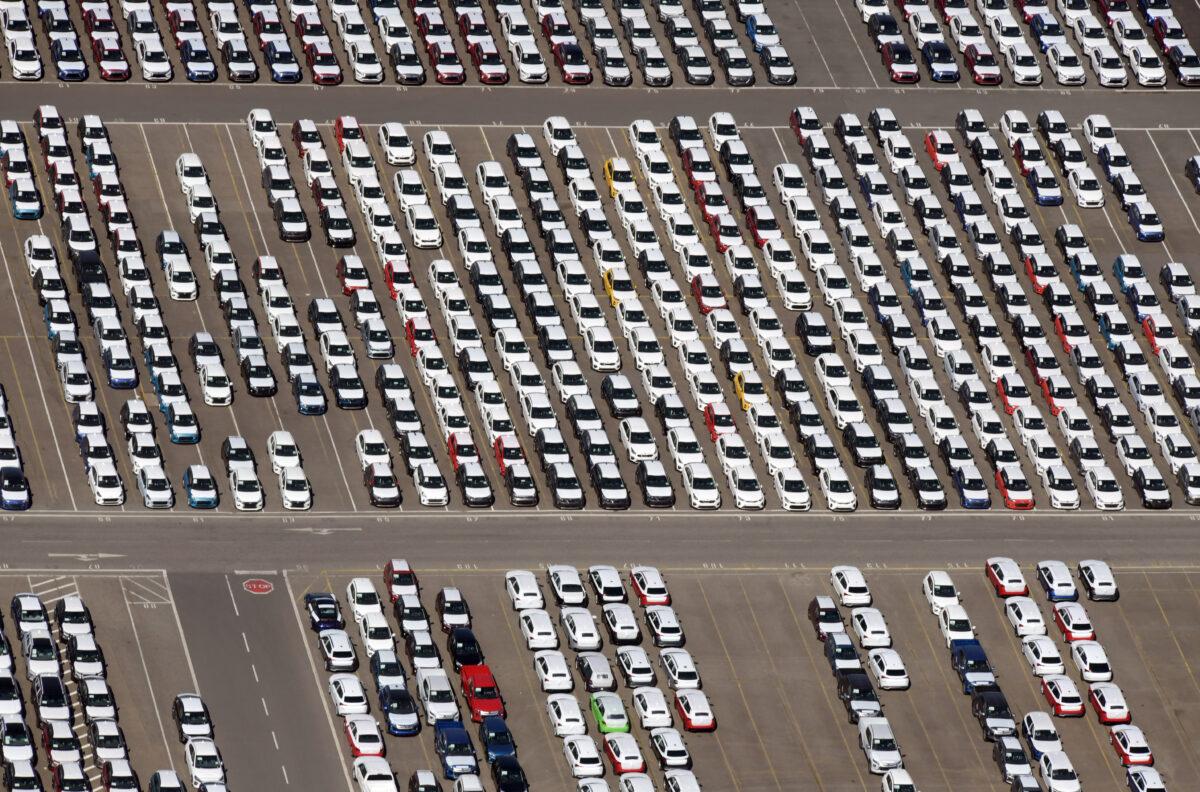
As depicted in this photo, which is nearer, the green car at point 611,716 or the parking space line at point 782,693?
the green car at point 611,716

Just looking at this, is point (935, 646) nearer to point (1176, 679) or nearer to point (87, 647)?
point (1176, 679)

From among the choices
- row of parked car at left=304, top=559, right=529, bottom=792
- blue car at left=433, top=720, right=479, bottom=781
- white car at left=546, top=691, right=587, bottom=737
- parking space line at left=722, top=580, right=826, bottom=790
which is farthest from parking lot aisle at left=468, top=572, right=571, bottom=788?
parking space line at left=722, top=580, right=826, bottom=790

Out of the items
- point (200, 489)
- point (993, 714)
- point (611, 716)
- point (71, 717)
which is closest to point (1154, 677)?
point (993, 714)

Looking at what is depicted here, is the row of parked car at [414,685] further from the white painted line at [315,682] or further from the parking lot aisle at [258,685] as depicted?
the parking lot aisle at [258,685]

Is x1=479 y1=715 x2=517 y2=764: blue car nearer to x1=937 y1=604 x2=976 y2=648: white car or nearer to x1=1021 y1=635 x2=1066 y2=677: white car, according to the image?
x1=937 y1=604 x2=976 y2=648: white car

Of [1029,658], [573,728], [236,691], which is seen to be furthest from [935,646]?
[236,691]

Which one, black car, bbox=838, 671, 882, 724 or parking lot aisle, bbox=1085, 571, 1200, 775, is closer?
black car, bbox=838, 671, 882, 724

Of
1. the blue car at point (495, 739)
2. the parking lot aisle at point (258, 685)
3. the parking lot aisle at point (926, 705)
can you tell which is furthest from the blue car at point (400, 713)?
the parking lot aisle at point (926, 705)
